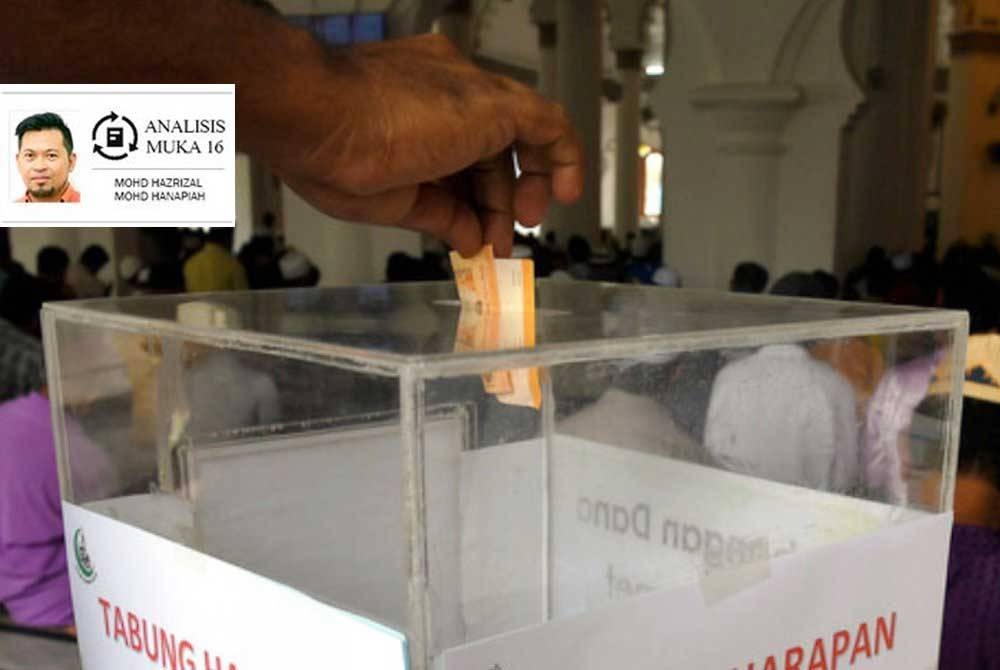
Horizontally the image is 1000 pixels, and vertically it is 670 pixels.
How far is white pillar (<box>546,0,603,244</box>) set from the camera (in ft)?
28.0

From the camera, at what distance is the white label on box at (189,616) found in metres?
0.66

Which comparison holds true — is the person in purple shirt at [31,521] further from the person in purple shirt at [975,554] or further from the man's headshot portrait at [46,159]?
the person in purple shirt at [975,554]

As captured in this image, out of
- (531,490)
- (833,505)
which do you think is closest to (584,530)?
(531,490)

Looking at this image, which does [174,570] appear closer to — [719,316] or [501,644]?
[501,644]

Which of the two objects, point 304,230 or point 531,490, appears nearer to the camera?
point 531,490

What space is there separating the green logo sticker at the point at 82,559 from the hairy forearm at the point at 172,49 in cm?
41

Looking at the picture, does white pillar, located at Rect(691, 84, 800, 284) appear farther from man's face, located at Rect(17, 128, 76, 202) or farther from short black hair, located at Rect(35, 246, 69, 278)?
man's face, located at Rect(17, 128, 76, 202)

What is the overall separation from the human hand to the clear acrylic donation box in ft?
0.38

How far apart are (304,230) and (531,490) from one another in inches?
190

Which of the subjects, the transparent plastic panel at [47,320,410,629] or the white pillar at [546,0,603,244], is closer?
the transparent plastic panel at [47,320,410,629]

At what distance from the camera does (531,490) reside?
3.69 ft

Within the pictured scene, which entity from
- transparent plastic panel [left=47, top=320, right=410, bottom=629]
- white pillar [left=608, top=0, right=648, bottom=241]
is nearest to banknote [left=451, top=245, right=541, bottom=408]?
transparent plastic panel [left=47, top=320, right=410, bottom=629]

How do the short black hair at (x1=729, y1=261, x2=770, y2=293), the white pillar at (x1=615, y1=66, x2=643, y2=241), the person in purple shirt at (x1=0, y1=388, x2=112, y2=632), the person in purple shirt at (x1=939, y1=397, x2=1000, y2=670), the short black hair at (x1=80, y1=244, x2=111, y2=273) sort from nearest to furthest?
the person in purple shirt at (x1=939, y1=397, x2=1000, y2=670), the person in purple shirt at (x1=0, y1=388, x2=112, y2=632), the short black hair at (x1=729, y1=261, x2=770, y2=293), the short black hair at (x1=80, y1=244, x2=111, y2=273), the white pillar at (x1=615, y1=66, x2=643, y2=241)

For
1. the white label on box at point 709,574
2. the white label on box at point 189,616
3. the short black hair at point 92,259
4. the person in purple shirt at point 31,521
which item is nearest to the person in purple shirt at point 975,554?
the white label on box at point 709,574
